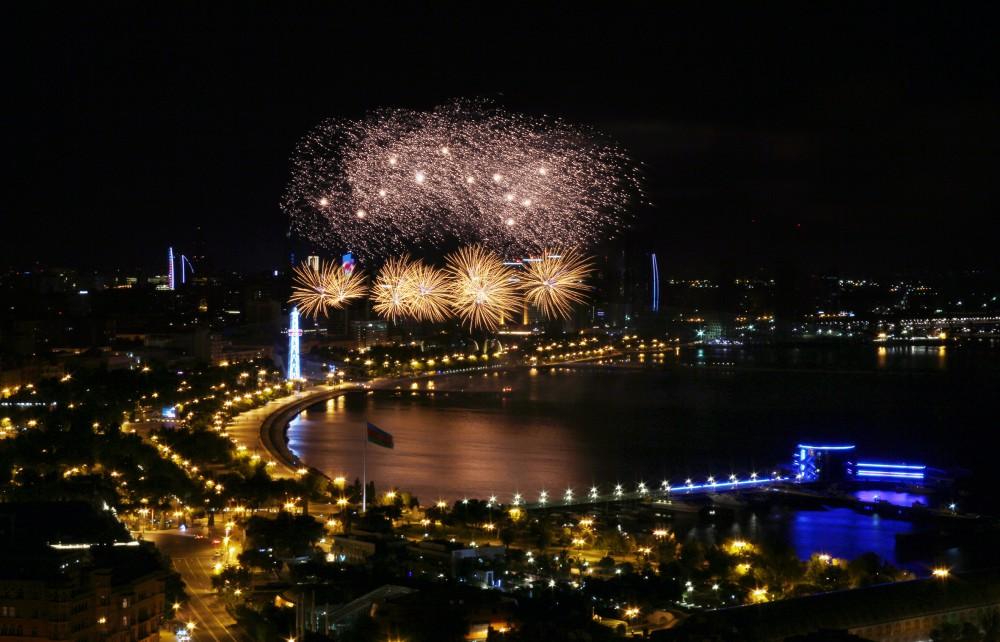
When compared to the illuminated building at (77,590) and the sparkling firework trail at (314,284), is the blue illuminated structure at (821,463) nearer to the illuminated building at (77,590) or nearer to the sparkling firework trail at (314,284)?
the sparkling firework trail at (314,284)

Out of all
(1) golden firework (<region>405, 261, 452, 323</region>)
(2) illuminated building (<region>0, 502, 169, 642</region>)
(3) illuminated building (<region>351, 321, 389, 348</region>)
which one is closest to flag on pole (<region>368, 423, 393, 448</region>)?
(2) illuminated building (<region>0, 502, 169, 642</region>)

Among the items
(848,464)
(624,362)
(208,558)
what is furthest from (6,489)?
(624,362)

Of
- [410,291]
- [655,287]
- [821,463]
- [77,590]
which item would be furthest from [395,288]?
[655,287]

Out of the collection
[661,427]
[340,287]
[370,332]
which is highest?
[340,287]

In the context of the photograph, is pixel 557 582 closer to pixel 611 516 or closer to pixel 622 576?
pixel 622 576

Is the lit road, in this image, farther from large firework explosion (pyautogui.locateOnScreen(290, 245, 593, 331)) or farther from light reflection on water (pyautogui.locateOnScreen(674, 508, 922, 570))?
large firework explosion (pyautogui.locateOnScreen(290, 245, 593, 331))

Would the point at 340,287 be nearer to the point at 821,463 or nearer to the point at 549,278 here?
the point at 549,278

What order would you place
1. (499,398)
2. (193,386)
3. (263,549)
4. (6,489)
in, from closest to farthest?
(263,549) < (6,489) < (193,386) < (499,398)

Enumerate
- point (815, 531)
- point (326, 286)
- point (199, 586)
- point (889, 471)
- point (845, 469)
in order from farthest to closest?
point (326, 286) → point (889, 471) → point (845, 469) → point (815, 531) → point (199, 586)

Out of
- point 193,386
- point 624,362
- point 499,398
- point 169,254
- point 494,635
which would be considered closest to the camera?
point 494,635
